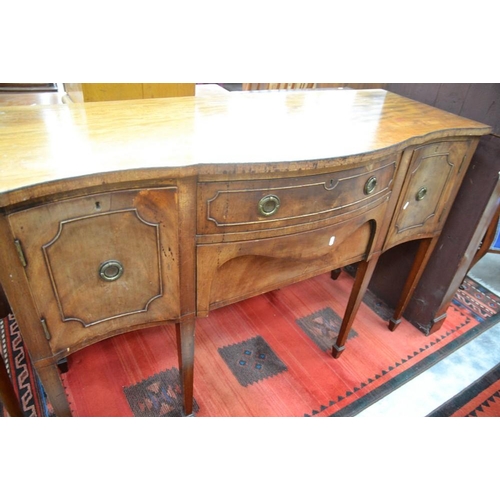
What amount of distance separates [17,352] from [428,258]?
5.27 ft

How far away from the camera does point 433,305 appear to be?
65.1 inches

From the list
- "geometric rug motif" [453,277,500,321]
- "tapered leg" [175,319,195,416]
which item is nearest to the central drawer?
"tapered leg" [175,319,195,416]

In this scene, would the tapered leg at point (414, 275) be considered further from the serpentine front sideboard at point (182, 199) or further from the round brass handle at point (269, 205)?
the round brass handle at point (269, 205)

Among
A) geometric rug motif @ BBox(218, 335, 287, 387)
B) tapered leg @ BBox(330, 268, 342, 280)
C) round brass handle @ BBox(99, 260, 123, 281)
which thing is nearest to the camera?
round brass handle @ BBox(99, 260, 123, 281)

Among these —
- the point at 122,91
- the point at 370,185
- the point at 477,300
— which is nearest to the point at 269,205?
the point at 370,185

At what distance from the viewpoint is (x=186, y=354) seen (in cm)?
107

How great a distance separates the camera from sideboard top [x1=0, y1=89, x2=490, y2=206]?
671 mm

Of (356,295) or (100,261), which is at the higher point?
(100,261)

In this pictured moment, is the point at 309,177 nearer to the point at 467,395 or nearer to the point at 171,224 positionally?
the point at 171,224

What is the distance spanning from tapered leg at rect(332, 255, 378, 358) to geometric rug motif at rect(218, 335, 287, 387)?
227mm

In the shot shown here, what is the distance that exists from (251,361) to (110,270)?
2.72 feet

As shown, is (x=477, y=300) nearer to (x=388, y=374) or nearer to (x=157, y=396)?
(x=388, y=374)

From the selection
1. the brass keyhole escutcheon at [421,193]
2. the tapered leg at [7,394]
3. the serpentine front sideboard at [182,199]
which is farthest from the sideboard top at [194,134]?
the tapered leg at [7,394]

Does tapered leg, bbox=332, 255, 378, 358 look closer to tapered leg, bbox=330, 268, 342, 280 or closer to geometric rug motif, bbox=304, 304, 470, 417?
geometric rug motif, bbox=304, 304, 470, 417
